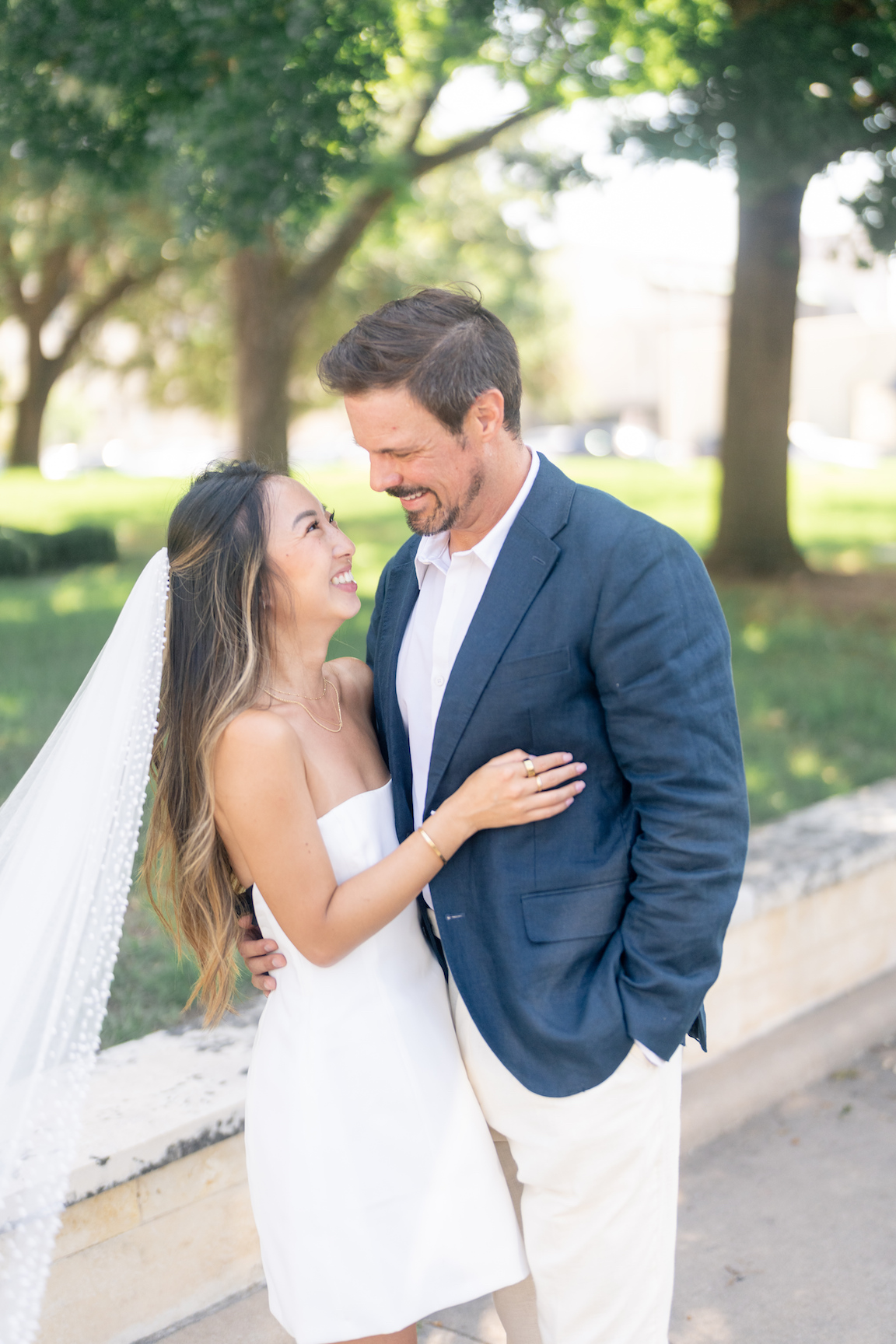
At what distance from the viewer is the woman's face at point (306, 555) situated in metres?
2.30

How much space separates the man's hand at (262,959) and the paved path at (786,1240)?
3.72ft

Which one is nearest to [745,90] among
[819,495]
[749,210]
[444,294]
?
[749,210]

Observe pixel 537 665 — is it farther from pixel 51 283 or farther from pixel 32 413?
pixel 32 413

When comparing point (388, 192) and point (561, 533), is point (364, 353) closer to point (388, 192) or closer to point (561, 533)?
point (561, 533)

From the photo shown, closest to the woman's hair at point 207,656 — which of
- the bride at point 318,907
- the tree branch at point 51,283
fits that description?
the bride at point 318,907

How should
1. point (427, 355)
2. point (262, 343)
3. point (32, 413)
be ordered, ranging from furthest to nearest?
point (32, 413) → point (262, 343) → point (427, 355)

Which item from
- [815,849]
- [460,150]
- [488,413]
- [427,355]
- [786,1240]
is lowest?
[786,1240]

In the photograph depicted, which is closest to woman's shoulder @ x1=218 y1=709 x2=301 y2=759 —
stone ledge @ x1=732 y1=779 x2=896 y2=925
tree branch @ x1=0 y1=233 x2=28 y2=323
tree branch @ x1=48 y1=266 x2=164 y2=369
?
stone ledge @ x1=732 y1=779 x2=896 y2=925

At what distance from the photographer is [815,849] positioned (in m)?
4.52

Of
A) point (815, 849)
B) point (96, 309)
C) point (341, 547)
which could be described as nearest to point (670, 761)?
point (341, 547)

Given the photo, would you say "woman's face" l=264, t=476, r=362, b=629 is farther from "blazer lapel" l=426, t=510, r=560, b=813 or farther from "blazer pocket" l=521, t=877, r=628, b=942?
"blazer pocket" l=521, t=877, r=628, b=942

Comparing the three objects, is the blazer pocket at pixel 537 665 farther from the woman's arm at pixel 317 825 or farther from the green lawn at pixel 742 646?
the green lawn at pixel 742 646

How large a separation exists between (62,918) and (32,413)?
81.2ft

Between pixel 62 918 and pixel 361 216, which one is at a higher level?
pixel 361 216
